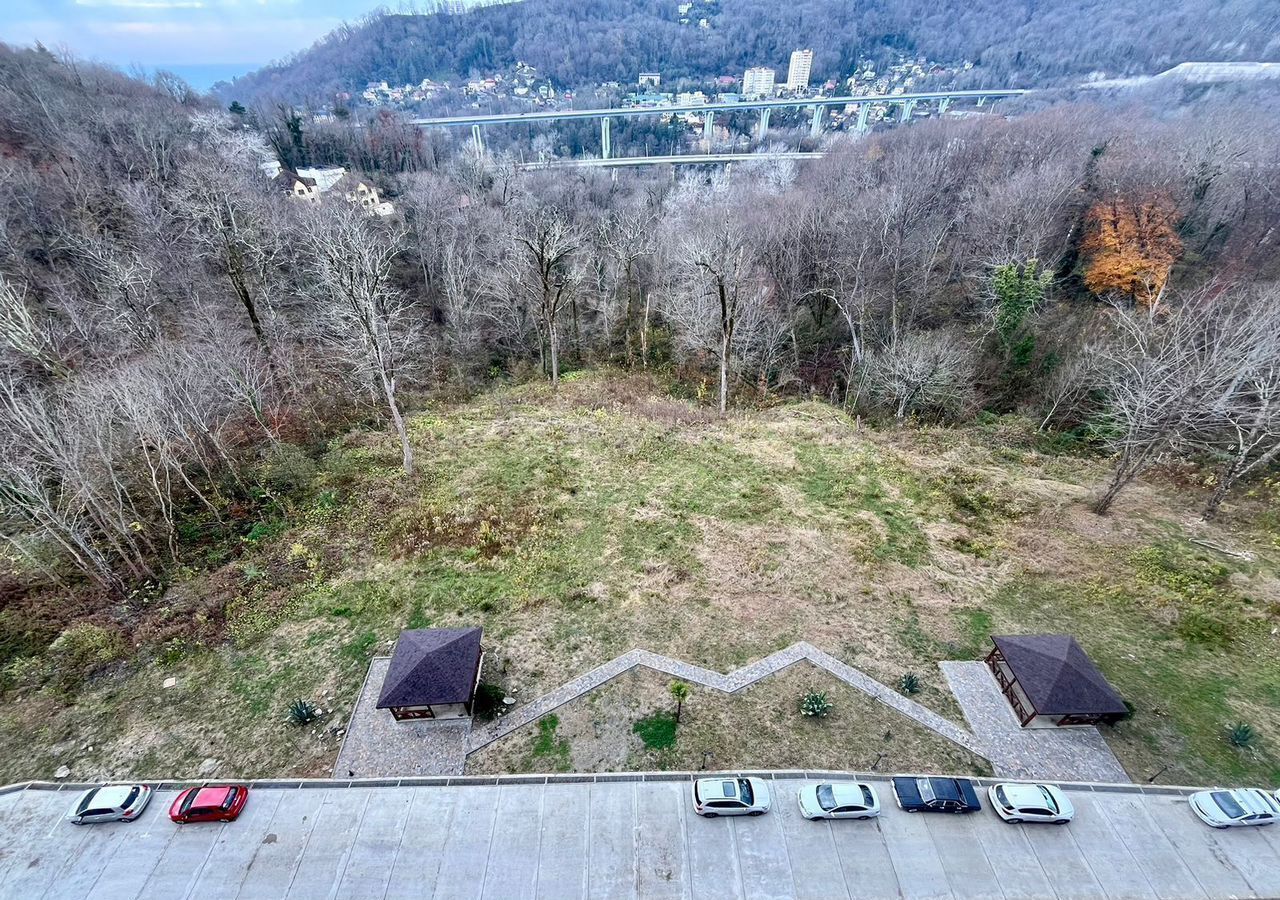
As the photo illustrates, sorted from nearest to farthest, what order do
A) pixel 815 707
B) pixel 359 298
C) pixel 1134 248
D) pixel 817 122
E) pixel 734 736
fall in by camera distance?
pixel 734 736 < pixel 815 707 < pixel 359 298 < pixel 1134 248 < pixel 817 122

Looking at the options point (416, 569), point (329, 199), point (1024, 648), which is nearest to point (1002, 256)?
point (1024, 648)

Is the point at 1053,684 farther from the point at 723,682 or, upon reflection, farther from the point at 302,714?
the point at 302,714

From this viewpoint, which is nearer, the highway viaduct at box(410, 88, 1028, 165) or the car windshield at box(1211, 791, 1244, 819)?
the car windshield at box(1211, 791, 1244, 819)

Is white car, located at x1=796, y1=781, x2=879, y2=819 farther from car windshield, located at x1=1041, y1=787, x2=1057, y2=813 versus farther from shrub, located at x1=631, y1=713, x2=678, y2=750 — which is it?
car windshield, located at x1=1041, y1=787, x2=1057, y2=813

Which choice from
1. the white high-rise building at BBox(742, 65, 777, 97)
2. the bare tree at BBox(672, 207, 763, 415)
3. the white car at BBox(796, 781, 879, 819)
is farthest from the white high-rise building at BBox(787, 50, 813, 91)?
the white car at BBox(796, 781, 879, 819)

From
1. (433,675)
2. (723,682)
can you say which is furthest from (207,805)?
(723,682)

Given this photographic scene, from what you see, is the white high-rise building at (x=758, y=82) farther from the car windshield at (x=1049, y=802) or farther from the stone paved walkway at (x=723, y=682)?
the car windshield at (x=1049, y=802)
